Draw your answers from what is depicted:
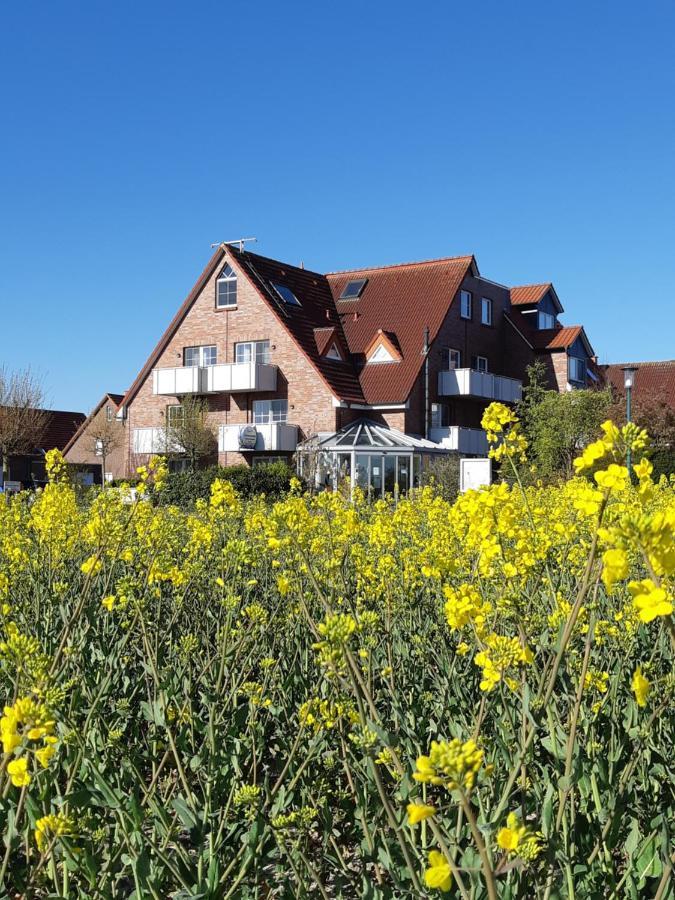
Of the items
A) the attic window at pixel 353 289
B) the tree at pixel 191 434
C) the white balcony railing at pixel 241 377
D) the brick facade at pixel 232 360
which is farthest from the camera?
the attic window at pixel 353 289

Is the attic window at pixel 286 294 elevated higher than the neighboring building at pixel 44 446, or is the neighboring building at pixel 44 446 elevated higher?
the attic window at pixel 286 294

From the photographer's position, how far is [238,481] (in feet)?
86.0

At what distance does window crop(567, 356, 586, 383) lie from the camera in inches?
1501

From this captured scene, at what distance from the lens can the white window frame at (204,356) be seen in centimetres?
3422

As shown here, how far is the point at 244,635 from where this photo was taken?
3.64 m

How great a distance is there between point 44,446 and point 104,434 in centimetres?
1341

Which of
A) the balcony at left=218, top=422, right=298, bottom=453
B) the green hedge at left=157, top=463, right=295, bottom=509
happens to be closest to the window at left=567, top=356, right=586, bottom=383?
the balcony at left=218, top=422, right=298, bottom=453

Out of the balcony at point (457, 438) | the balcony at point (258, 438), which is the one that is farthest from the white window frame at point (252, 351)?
the balcony at point (457, 438)

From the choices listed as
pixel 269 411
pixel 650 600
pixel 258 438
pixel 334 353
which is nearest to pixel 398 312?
pixel 334 353

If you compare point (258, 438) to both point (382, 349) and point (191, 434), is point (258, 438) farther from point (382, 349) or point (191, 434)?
point (382, 349)

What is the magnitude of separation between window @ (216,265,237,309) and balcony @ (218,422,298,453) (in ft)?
15.7

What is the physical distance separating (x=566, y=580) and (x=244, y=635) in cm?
274

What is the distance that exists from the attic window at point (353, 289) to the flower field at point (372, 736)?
1233 inches

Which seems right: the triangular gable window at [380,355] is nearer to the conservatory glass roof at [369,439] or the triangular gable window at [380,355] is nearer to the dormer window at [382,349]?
the dormer window at [382,349]
